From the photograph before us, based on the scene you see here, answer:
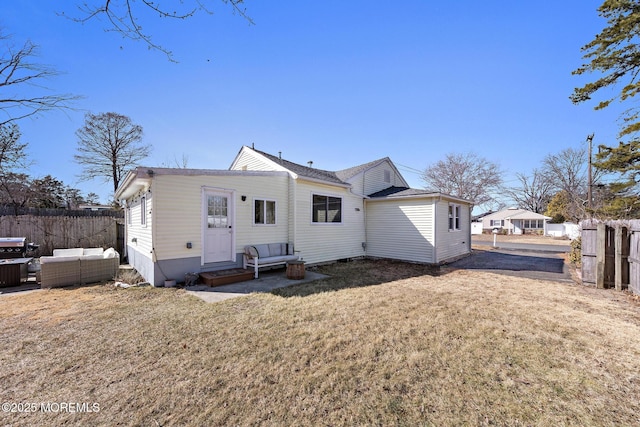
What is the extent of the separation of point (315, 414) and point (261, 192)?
278 inches

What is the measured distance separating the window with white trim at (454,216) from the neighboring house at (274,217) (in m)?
0.05

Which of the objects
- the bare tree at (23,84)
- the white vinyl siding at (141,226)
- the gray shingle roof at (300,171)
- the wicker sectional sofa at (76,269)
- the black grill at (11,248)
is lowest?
the wicker sectional sofa at (76,269)

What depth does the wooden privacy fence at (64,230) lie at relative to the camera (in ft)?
34.3

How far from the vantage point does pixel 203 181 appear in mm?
7246

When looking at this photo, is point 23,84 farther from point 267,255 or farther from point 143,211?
point 267,255

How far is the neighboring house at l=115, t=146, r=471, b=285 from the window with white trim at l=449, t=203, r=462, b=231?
0.15ft

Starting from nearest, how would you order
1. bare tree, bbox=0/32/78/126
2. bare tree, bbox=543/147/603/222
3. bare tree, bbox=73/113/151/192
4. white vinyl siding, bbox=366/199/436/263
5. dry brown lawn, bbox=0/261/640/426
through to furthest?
dry brown lawn, bbox=0/261/640/426
bare tree, bbox=0/32/78/126
white vinyl siding, bbox=366/199/436/263
bare tree, bbox=73/113/151/192
bare tree, bbox=543/147/603/222

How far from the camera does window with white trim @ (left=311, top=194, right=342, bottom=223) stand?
9.92 metres

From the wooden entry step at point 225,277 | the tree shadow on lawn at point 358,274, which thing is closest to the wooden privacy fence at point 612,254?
the tree shadow on lawn at point 358,274

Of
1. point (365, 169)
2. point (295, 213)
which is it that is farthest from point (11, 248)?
point (365, 169)

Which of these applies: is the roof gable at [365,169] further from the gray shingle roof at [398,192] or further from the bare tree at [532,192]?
the bare tree at [532,192]

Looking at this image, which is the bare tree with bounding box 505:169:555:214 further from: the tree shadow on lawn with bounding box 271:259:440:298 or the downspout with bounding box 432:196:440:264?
the tree shadow on lawn with bounding box 271:259:440:298

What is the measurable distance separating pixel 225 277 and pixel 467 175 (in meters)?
34.9

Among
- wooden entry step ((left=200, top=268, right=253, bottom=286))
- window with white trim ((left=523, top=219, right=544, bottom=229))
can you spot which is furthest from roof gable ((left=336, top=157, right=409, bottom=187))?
window with white trim ((left=523, top=219, right=544, bottom=229))
